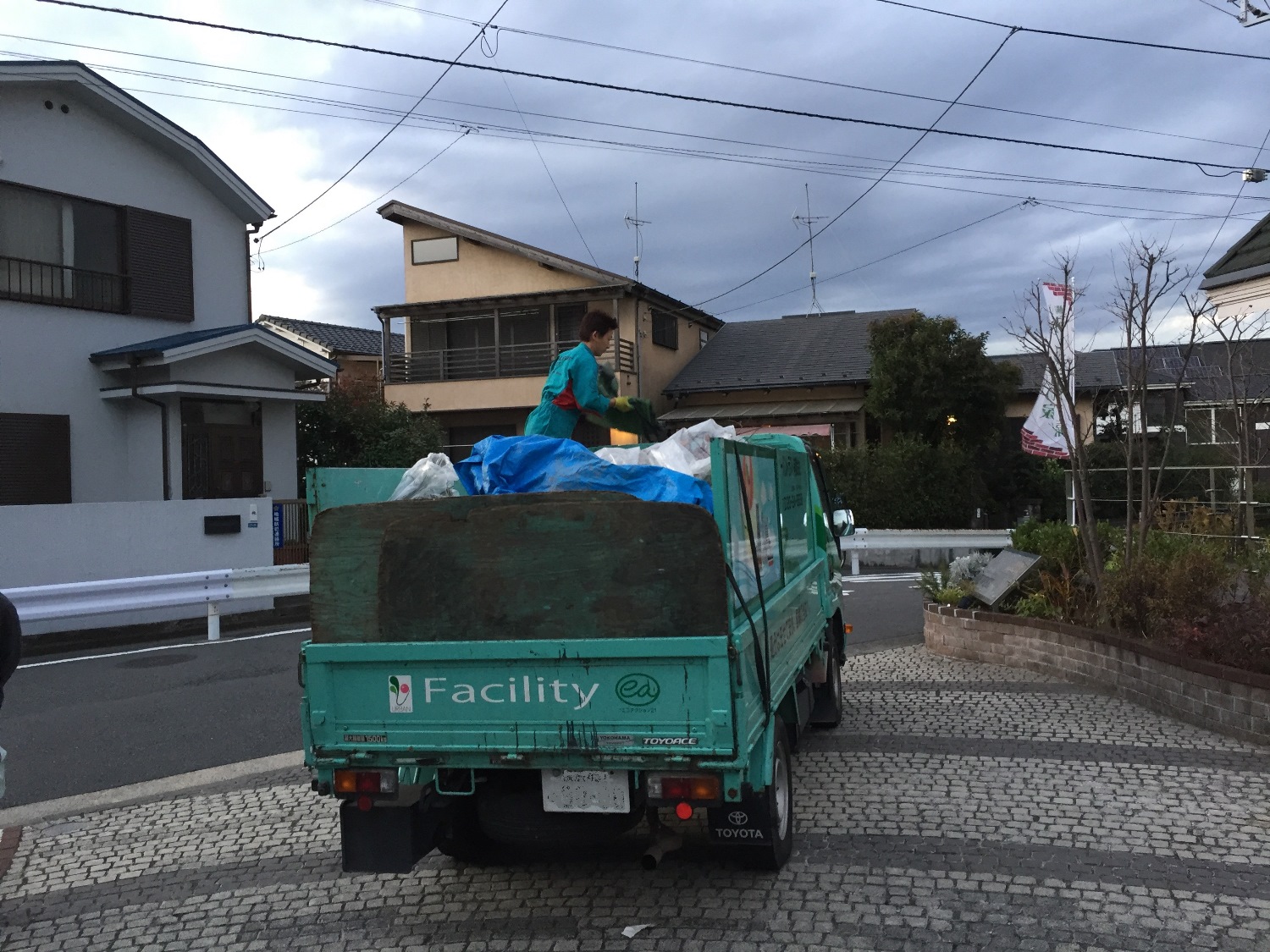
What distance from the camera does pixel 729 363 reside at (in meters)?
32.6

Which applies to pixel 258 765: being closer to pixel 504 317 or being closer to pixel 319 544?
pixel 319 544

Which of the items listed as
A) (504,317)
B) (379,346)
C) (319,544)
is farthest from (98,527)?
(379,346)

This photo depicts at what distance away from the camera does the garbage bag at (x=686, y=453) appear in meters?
4.82

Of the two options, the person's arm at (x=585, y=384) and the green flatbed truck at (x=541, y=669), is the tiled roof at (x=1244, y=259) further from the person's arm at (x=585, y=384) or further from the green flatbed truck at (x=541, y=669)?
the green flatbed truck at (x=541, y=669)

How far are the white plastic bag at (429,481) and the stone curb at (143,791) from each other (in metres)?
2.37

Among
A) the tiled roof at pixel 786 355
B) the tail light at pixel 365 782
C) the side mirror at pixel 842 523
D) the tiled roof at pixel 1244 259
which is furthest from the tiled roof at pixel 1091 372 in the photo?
the tail light at pixel 365 782

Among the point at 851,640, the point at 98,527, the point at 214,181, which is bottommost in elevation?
the point at 851,640

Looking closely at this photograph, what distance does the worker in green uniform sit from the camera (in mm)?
5742

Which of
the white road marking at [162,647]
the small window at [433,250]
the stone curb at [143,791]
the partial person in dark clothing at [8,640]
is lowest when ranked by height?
the stone curb at [143,791]

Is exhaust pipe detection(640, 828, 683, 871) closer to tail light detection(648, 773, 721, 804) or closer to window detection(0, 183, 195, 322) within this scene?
tail light detection(648, 773, 721, 804)

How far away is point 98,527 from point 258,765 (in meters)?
7.16

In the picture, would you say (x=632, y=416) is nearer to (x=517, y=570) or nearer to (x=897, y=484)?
(x=517, y=570)

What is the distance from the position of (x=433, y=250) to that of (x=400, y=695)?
93.0 ft

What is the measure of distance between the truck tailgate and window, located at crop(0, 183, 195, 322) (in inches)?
580
